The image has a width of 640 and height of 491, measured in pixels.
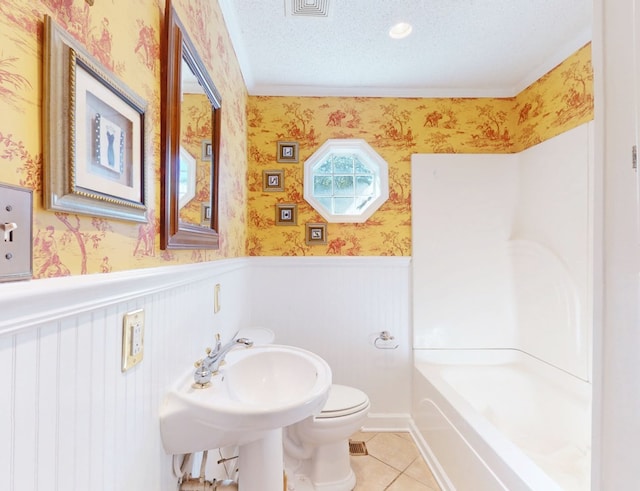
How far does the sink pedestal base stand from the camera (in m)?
0.99

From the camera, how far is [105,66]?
25.1 inches

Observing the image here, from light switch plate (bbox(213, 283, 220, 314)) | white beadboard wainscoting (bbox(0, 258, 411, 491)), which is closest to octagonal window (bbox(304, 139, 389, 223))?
white beadboard wainscoting (bbox(0, 258, 411, 491))

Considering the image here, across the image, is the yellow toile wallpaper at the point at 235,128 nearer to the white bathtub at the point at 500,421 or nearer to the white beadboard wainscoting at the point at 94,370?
the white beadboard wainscoting at the point at 94,370

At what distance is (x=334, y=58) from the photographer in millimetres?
2035

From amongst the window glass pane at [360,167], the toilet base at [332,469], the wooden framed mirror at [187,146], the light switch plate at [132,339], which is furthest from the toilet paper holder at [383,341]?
the light switch plate at [132,339]

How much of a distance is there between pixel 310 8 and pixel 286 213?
4.10 feet

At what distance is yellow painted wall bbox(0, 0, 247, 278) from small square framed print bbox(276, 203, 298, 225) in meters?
1.23

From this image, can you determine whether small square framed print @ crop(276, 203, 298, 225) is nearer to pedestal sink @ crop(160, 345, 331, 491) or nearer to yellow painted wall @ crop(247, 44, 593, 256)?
yellow painted wall @ crop(247, 44, 593, 256)

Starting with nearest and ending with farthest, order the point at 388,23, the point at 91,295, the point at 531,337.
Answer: the point at 91,295
the point at 388,23
the point at 531,337

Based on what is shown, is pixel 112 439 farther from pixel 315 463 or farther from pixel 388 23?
pixel 388 23

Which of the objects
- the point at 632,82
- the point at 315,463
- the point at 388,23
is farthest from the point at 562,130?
the point at 315,463

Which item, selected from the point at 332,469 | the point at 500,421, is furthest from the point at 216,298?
the point at 500,421

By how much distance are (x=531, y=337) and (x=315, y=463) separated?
5.55ft

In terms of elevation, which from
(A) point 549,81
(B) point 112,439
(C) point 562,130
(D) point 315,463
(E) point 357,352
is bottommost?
(D) point 315,463
